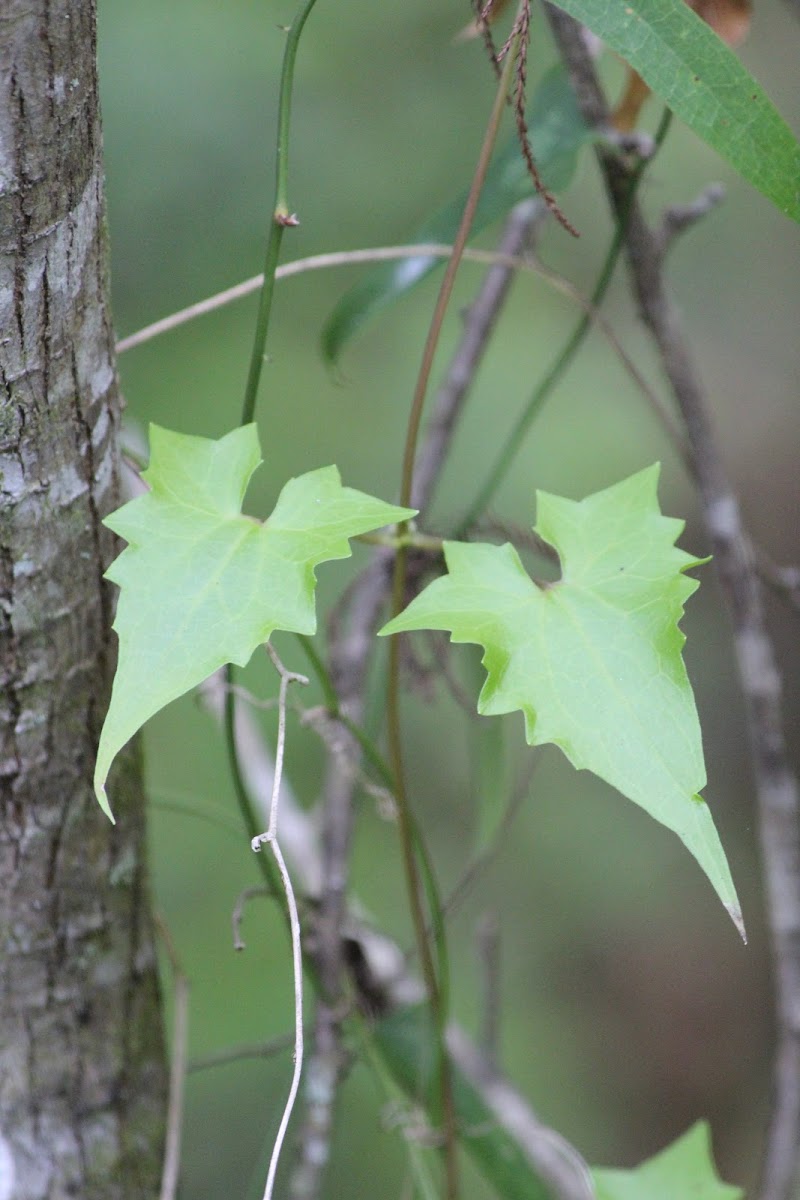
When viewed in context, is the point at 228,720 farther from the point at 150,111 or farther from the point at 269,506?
the point at 150,111

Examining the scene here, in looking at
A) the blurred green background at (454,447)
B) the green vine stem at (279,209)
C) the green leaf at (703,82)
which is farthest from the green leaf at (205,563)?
the blurred green background at (454,447)

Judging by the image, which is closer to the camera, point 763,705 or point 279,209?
point 279,209

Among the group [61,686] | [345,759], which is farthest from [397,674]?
[61,686]

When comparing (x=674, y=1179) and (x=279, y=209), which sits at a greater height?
(x=279, y=209)

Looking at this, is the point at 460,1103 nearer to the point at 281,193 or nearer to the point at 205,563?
the point at 205,563

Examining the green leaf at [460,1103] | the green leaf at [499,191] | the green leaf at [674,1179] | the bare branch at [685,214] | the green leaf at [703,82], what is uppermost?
the green leaf at [499,191]

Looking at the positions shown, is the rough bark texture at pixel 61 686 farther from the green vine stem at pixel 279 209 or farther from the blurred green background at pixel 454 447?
the blurred green background at pixel 454 447

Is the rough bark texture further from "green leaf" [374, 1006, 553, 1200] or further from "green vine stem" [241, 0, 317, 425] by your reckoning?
"green leaf" [374, 1006, 553, 1200]

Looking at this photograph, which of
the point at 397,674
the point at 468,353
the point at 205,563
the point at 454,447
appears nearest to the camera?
the point at 205,563
